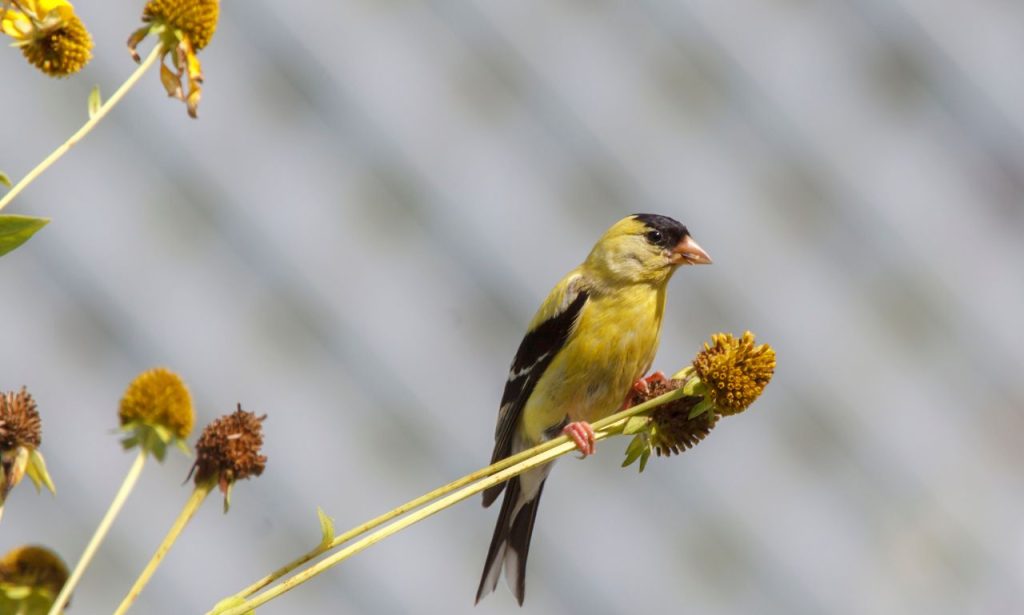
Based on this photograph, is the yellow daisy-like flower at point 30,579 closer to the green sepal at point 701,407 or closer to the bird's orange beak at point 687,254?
the green sepal at point 701,407

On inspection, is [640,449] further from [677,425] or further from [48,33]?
[48,33]

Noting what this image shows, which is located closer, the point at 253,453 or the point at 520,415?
the point at 253,453

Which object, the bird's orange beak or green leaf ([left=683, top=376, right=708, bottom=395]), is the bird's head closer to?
the bird's orange beak

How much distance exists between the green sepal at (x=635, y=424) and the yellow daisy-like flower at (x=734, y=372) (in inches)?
2.3

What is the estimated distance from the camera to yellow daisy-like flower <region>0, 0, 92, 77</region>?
2.41 feet

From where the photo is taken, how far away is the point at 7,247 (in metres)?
0.62

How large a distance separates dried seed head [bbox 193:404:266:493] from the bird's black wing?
47.3 inches

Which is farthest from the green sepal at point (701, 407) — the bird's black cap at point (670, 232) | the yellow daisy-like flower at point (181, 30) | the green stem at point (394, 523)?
the bird's black cap at point (670, 232)

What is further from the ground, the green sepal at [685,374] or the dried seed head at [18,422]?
the dried seed head at [18,422]

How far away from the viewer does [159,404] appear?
2.72ft

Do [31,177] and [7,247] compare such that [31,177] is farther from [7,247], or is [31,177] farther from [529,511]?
[529,511]

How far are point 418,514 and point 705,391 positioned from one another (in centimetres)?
34

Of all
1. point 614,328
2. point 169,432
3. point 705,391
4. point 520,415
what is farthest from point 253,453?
point 520,415

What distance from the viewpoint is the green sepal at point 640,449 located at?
0.95 meters
